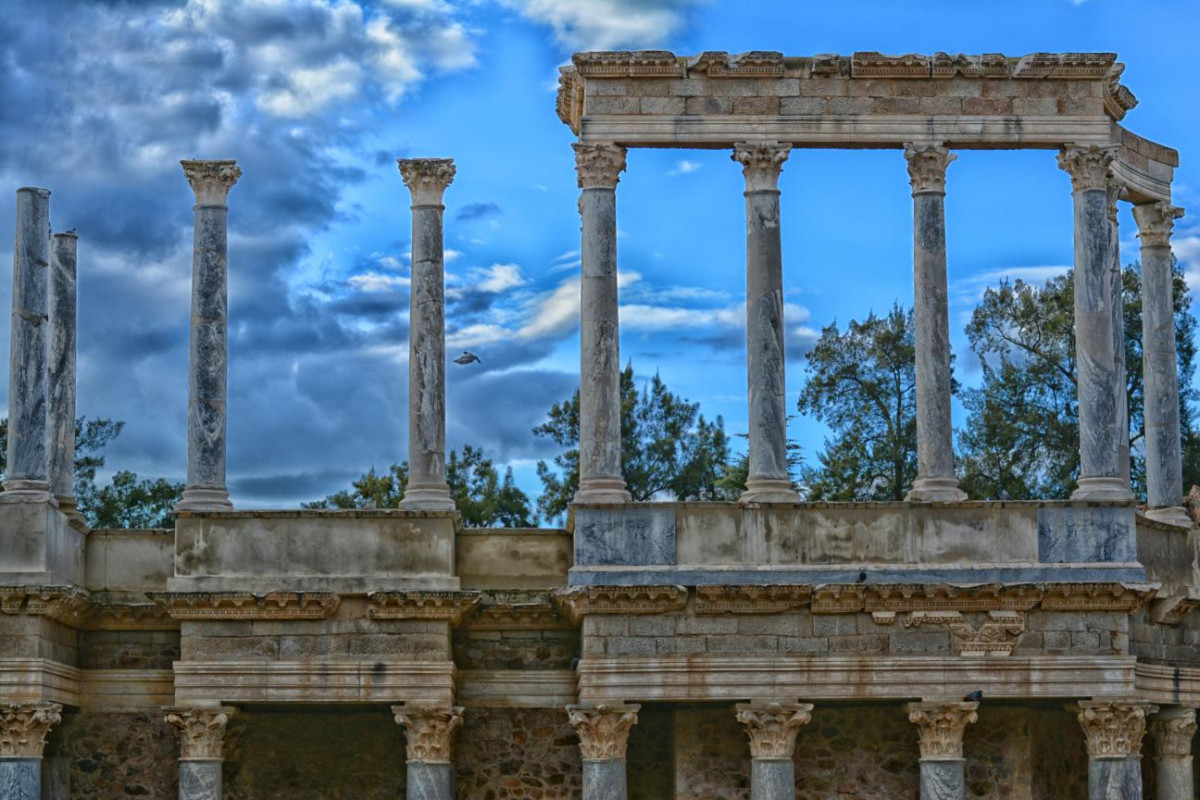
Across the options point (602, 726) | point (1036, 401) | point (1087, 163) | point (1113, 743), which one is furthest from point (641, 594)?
point (1036, 401)

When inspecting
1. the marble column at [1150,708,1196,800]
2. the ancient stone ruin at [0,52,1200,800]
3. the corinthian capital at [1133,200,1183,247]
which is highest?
the corinthian capital at [1133,200,1183,247]

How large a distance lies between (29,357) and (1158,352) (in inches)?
655

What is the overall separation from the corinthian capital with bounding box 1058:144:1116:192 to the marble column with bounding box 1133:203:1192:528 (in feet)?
10.9

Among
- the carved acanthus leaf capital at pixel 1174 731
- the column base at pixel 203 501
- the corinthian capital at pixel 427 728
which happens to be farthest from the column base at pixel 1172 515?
the column base at pixel 203 501

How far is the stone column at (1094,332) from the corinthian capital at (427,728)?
896 centimetres

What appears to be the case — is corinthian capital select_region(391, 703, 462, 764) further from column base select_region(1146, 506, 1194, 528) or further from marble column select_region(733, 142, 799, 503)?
column base select_region(1146, 506, 1194, 528)

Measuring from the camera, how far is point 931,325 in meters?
33.0

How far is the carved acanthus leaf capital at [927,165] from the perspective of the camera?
33.4m

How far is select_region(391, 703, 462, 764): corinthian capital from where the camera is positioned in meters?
32.3

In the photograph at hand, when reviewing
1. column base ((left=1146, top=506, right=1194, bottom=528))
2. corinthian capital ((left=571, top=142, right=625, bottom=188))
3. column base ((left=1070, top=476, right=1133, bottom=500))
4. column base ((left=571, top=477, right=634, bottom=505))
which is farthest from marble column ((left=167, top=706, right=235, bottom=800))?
column base ((left=1146, top=506, right=1194, bottom=528))

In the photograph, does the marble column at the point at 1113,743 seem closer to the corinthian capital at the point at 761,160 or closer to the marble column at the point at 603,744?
the marble column at the point at 603,744

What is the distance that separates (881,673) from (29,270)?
1260cm

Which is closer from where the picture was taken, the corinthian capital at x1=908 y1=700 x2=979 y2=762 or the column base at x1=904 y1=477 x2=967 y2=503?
the corinthian capital at x1=908 y1=700 x2=979 y2=762

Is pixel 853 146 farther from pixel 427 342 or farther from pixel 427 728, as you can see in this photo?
pixel 427 728
